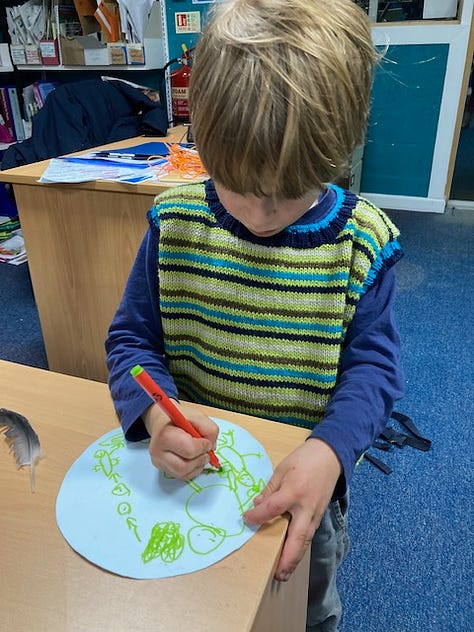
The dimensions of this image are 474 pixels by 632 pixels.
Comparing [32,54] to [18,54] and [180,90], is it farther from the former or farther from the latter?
[180,90]

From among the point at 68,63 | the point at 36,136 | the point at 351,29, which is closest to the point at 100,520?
the point at 351,29

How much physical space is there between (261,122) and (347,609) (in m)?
1.01

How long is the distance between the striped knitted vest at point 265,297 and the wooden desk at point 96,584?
148 mm

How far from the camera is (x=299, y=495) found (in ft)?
1.59

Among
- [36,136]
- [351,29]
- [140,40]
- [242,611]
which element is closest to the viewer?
[242,611]

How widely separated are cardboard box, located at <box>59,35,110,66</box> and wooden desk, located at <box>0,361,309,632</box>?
8.35 ft

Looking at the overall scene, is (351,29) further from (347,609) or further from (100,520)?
(347,609)

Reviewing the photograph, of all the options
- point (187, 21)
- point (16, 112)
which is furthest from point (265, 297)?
point (16, 112)

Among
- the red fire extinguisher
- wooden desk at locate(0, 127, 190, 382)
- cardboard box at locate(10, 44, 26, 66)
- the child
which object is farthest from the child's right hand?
cardboard box at locate(10, 44, 26, 66)

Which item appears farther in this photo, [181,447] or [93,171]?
[93,171]

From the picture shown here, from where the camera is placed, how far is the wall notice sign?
7.83ft

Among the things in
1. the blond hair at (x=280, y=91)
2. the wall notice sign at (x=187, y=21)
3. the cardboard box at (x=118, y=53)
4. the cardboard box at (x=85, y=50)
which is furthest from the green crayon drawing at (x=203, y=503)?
the cardboard box at (x=85, y=50)

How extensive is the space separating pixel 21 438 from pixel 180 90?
6.63 feet

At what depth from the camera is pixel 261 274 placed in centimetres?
69
